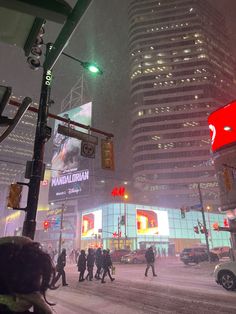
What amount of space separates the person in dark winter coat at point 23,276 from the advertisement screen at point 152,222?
53.8 metres

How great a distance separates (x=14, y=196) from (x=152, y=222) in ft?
168

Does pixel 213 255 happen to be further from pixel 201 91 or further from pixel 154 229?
pixel 201 91

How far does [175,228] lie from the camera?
59594mm

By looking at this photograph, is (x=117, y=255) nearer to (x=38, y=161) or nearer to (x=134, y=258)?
(x=134, y=258)

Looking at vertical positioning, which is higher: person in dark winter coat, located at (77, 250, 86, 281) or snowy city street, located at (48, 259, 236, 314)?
person in dark winter coat, located at (77, 250, 86, 281)

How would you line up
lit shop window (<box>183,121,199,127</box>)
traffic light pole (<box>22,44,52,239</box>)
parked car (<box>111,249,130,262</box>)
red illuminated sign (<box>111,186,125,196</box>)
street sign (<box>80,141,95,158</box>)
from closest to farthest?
traffic light pole (<box>22,44,52,239</box>) → street sign (<box>80,141,95,158</box>) → red illuminated sign (<box>111,186,125,196</box>) → parked car (<box>111,249,130,262</box>) → lit shop window (<box>183,121,199,127</box>)

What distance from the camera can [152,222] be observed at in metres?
56.3

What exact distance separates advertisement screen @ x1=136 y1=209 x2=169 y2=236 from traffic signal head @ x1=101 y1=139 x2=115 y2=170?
4458cm

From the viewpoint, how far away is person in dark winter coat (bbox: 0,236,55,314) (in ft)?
4.85

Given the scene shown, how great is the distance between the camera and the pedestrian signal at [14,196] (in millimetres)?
7732

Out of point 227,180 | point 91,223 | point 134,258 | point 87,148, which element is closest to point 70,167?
point 91,223

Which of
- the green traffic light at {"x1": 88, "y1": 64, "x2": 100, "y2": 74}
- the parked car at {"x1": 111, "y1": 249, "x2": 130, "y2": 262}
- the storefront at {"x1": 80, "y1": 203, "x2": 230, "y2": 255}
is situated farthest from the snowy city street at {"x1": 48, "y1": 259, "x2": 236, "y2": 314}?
the storefront at {"x1": 80, "y1": 203, "x2": 230, "y2": 255}

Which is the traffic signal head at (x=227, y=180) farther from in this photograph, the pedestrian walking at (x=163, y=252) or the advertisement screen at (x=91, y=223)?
the advertisement screen at (x=91, y=223)

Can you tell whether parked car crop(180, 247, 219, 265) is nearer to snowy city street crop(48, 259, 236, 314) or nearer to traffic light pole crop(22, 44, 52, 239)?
snowy city street crop(48, 259, 236, 314)
